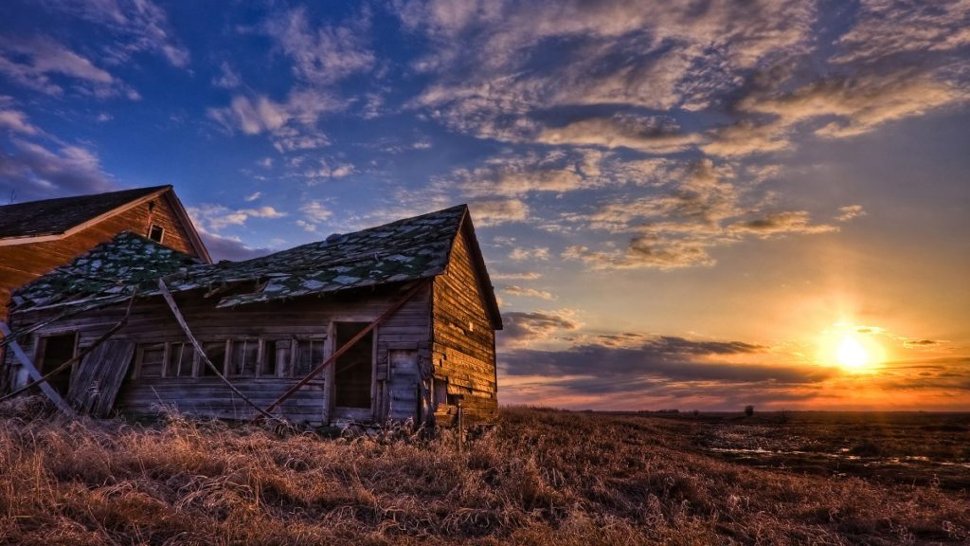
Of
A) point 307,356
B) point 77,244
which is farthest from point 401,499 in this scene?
point 77,244

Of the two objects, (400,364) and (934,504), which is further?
(400,364)

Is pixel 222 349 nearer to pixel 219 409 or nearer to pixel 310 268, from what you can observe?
pixel 219 409

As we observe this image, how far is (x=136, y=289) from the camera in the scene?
48.7ft

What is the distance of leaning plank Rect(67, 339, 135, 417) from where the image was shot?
1474 centimetres

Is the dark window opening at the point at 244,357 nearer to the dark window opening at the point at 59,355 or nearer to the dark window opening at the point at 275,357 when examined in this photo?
the dark window opening at the point at 275,357

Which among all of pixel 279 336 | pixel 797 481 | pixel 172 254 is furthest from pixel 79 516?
pixel 172 254

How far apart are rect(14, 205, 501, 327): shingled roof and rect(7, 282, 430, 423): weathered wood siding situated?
2.18 feet

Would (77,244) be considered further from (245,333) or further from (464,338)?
(464,338)

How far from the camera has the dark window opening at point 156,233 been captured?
2430 cm

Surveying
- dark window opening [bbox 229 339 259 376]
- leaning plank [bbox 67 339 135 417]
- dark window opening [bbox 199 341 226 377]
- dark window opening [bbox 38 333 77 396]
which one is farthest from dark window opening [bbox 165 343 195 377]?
dark window opening [bbox 38 333 77 396]

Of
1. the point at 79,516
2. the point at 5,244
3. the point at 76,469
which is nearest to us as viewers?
the point at 79,516

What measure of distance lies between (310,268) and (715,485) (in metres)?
10.2

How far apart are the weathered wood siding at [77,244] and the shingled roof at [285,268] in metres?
0.43

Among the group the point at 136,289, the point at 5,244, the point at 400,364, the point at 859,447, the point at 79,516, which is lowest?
the point at 859,447
